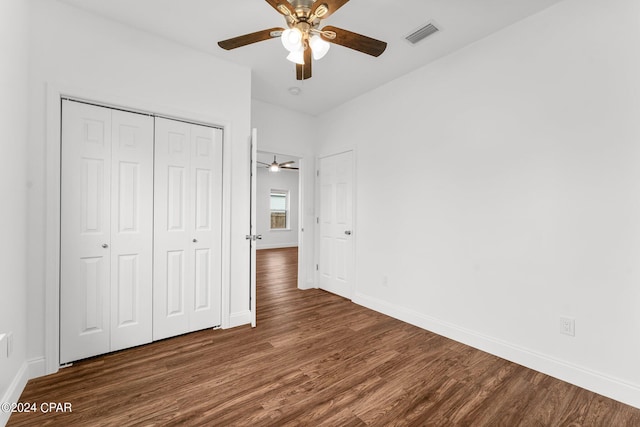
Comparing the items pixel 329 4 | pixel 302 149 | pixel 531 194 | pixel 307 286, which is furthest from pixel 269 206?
pixel 329 4

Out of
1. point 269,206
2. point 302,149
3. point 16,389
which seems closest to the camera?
point 16,389

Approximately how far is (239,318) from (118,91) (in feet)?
8.15

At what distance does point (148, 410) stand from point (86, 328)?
1.08 m

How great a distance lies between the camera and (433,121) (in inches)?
118

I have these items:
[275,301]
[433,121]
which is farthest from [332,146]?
[275,301]

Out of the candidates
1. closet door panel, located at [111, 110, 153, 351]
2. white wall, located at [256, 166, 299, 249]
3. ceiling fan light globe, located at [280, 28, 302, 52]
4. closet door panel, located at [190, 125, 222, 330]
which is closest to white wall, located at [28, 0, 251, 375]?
closet door panel, located at [190, 125, 222, 330]

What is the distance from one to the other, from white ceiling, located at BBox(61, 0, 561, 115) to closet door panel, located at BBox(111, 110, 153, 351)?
847 millimetres

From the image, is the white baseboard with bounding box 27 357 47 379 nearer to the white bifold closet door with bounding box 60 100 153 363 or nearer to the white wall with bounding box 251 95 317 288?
the white bifold closet door with bounding box 60 100 153 363

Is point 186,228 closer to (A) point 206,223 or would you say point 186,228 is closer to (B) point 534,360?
(A) point 206,223

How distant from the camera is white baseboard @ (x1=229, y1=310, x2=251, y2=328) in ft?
9.78

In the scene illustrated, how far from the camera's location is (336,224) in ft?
14.0

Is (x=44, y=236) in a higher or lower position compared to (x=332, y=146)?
lower

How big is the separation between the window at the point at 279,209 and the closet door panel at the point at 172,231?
6560 mm

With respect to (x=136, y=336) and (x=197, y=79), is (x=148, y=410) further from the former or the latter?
(x=197, y=79)
